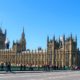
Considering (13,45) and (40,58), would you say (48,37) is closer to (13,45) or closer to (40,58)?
(40,58)

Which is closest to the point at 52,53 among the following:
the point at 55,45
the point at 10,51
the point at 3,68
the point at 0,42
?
the point at 55,45

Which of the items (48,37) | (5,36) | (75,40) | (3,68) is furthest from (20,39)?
(3,68)

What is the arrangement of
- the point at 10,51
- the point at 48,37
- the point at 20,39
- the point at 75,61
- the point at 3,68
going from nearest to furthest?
the point at 3,68 → the point at 75,61 → the point at 48,37 → the point at 10,51 → the point at 20,39

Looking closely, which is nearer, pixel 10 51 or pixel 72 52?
pixel 72 52

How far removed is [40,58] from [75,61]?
14.8 metres

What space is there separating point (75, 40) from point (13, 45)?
3337 centimetres

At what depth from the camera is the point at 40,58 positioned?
126 m

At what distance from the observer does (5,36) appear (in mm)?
153750

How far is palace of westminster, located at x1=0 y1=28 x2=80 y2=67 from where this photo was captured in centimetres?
11838

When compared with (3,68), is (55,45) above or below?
above

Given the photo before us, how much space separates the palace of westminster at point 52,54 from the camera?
118 meters

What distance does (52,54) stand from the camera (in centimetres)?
12162

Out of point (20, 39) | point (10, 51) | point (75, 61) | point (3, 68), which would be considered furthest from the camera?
point (20, 39)

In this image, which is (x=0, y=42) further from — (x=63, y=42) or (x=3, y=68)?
(x=3, y=68)
